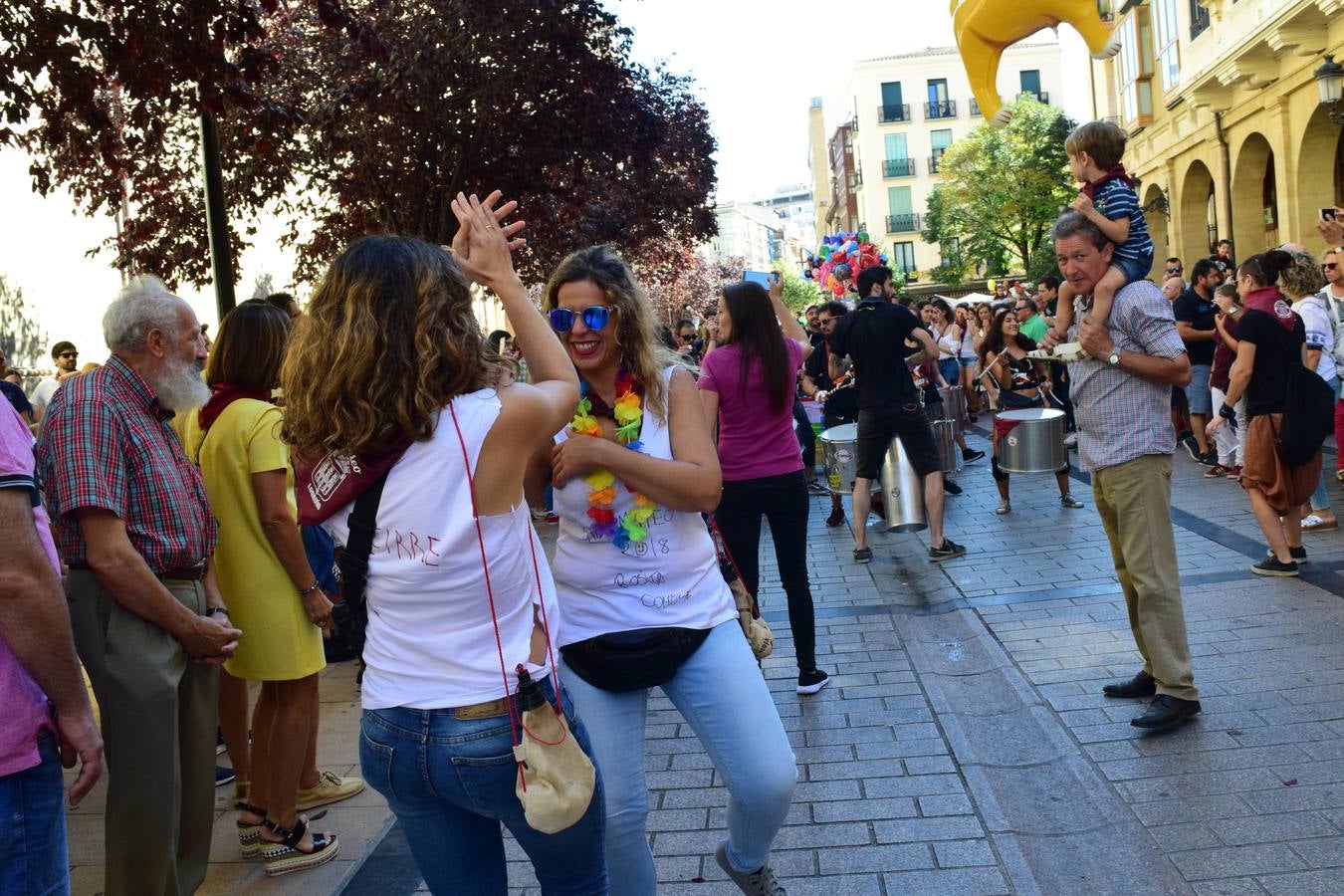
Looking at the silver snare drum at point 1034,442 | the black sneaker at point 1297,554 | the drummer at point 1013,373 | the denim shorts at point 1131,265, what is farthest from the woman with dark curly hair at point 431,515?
the drummer at point 1013,373

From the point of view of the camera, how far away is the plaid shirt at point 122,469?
3203mm

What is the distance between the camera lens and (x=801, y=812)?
4.42 m

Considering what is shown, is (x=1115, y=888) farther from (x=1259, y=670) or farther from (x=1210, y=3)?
(x=1210, y=3)

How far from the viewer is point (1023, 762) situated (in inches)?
187

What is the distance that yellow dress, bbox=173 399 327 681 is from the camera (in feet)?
13.9

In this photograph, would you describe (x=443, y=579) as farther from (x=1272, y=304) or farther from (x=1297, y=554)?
(x=1272, y=304)

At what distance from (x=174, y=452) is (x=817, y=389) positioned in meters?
10.3

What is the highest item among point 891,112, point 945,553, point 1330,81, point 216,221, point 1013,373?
point 891,112

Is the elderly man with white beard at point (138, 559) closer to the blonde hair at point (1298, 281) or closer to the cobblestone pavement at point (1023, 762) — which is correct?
the cobblestone pavement at point (1023, 762)

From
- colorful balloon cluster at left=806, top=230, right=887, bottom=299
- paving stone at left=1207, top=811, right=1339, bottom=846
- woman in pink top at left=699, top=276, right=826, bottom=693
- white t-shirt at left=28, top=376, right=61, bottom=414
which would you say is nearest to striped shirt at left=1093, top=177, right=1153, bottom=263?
woman in pink top at left=699, top=276, right=826, bottom=693

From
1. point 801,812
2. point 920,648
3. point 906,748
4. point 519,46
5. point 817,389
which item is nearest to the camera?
point 801,812

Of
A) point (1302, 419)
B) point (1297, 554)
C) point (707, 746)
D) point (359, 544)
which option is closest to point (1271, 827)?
point (707, 746)

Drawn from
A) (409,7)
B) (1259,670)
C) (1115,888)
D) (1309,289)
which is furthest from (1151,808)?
(409,7)

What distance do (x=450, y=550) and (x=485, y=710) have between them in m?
0.32
